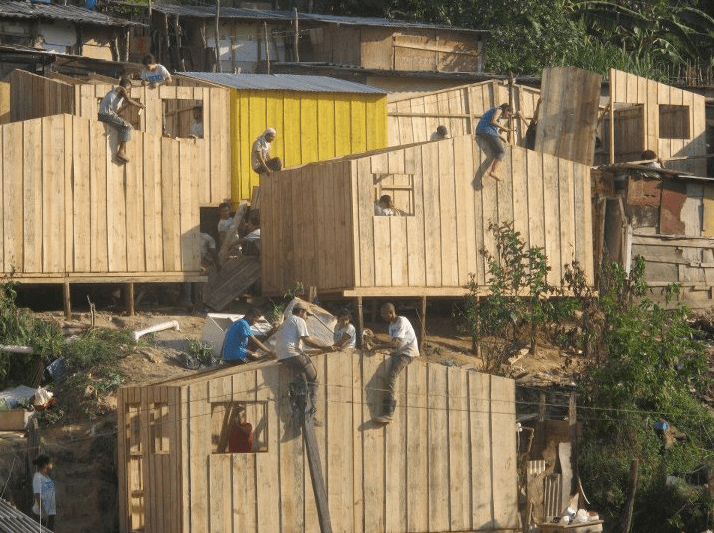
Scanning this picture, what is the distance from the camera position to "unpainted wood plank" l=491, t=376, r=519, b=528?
24719mm

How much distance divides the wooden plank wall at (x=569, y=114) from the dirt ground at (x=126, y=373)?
15.2 feet

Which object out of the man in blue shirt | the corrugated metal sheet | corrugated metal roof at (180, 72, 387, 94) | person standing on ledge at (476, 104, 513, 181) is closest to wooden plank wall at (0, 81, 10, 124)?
corrugated metal roof at (180, 72, 387, 94)

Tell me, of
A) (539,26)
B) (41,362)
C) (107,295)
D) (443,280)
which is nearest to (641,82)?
(539,26)

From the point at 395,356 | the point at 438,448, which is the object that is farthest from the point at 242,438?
the point at 438,448

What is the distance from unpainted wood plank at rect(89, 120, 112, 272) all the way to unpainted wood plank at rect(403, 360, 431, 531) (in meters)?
7.18

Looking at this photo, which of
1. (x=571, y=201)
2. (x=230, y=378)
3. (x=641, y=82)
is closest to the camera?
(x=230, y=378)

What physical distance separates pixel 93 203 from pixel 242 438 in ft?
24.2

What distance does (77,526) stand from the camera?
24562 millimetres

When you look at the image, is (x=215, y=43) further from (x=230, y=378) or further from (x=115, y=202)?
(x=230, y=378)

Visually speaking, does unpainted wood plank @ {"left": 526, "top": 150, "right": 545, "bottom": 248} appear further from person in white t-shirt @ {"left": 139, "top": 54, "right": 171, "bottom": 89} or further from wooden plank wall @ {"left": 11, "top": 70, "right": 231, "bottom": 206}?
person in white t-shirt @ {"left": 139, "top": 54, "right": 171, "bottom": 89}

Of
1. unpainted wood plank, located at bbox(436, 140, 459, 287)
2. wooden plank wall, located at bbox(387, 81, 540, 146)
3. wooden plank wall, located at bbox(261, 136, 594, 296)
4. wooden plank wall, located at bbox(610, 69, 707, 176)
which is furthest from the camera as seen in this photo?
wooden plank wall, located at bbox(610, 69, 707, 176)

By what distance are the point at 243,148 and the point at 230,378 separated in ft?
34.1

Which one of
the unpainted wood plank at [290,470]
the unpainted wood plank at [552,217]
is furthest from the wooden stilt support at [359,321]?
the unpainted wood plank at [290,470]

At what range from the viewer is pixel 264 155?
3170cm
